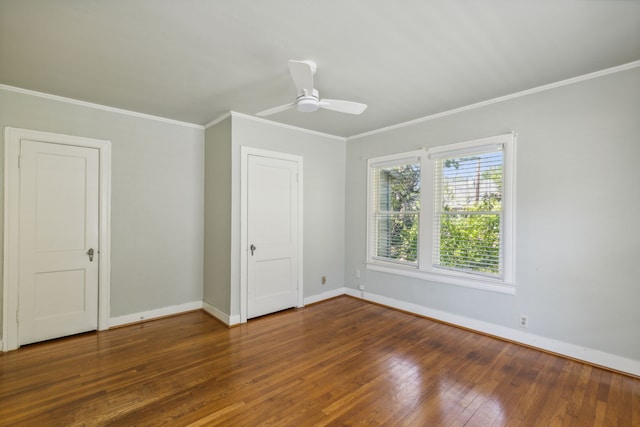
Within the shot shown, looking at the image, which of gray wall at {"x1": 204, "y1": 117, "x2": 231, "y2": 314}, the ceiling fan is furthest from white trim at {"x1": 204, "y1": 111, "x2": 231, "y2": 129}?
the ceiling fan

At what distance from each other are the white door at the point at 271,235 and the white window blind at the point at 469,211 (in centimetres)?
195

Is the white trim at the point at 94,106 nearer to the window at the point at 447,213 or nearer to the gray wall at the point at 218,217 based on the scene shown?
the gray wall at the point at 218,217

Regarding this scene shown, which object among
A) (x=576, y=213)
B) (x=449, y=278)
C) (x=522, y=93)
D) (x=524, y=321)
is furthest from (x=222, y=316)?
(x=522, y=93)

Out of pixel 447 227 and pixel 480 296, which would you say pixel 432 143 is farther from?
pixel 480 296

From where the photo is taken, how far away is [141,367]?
271 cm

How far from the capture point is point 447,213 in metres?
3.77

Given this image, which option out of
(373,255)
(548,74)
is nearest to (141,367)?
(373,255)

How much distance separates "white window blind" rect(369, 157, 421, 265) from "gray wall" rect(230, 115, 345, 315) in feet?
1.99

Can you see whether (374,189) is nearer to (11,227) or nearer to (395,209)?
(395,209)

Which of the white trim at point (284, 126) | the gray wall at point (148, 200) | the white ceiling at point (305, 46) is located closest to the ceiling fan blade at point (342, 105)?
the white ceiling at point (305, 46)

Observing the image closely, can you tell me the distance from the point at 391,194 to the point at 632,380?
9.83 ft

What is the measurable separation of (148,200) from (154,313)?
1455mm

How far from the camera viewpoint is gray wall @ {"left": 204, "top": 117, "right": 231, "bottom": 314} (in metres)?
3.78

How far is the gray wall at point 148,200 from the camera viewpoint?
3.46m
